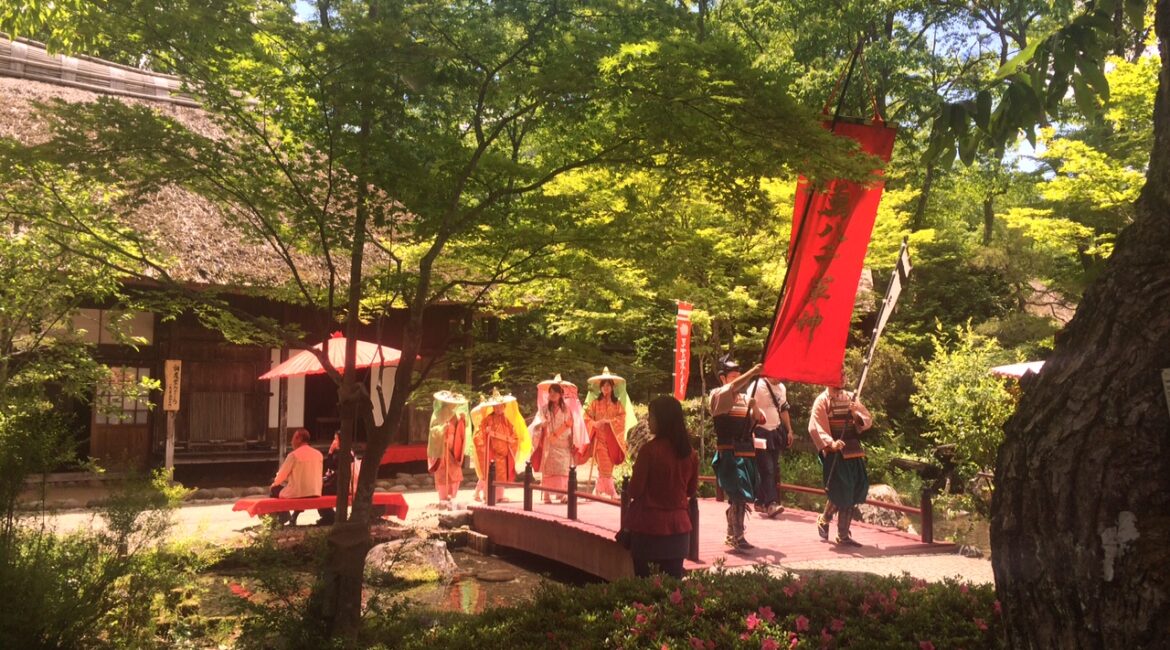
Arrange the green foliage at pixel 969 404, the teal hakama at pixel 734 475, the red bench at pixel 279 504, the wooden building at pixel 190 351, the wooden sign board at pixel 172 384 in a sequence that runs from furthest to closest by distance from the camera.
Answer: the wooden building at pixel 190 351
the wooden sign board at pixel 172 384
the green foliage at pixel 969 404
the red bench at pixel 279 504
the teal hakama at pixel 734 475

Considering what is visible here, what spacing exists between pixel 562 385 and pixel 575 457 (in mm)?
1118

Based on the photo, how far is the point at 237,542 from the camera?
10352mm

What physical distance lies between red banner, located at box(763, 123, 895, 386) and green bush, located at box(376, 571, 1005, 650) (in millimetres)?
2266

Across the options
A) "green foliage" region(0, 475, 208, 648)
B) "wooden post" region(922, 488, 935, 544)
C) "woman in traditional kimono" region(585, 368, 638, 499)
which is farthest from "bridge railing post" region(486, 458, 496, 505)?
"wooden post" region(922, 488, 935, 544)

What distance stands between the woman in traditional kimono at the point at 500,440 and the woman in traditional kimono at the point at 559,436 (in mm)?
665

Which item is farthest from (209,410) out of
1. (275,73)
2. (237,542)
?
(275,73)

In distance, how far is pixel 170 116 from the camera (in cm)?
1107

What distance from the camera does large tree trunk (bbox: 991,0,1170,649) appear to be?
7.02 ft

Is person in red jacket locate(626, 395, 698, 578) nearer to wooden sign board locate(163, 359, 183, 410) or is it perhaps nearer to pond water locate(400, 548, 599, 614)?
pond water locate(400, 548, 599, 614)

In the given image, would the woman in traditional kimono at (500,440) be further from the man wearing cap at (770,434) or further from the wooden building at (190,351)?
the man wearing cap at (770,434)

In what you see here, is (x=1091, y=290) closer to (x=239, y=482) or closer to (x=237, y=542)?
(x=237, y=542)

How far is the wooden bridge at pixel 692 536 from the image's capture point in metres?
8.32

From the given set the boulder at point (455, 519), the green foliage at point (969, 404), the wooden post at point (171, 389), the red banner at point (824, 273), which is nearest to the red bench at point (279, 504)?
the boulder at point (455, 519)

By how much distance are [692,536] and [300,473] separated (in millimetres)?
5664
